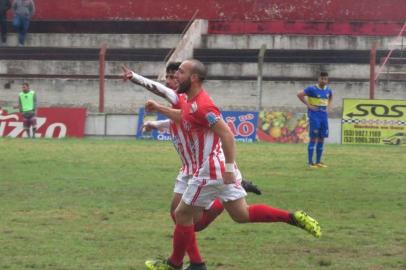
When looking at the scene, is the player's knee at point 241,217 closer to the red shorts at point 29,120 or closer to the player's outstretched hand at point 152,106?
the player's outstretched hand at point 152,106

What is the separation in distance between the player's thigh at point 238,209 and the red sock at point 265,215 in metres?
0.07

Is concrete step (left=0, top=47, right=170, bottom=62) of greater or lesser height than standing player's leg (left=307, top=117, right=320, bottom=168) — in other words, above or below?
above

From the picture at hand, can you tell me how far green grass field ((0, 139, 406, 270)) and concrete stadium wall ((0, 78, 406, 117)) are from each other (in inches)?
466

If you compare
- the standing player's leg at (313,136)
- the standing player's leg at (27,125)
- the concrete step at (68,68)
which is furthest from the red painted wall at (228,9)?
the standing player's leg at (313,136)

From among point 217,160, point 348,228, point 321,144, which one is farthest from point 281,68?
point 217,160

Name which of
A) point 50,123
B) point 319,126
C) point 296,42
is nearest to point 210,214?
point 319,126

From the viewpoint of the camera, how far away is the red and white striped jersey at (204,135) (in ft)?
29.8

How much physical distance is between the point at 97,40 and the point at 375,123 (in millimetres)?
14734

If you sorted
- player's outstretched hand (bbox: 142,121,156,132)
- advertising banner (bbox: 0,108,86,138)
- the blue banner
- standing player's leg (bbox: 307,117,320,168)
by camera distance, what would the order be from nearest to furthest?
player's outstretched hand (bbox: 142,121,156,132)
standing player's leg (bbox: 307,117,320,168)
the blue banner
advertising banner (bbox: 0,108,86,138)

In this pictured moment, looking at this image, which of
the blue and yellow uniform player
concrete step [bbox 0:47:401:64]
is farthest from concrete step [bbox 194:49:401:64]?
the blue and yellow uniform player

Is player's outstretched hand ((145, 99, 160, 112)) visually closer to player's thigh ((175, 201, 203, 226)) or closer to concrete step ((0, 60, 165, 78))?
player's thigh ((175, 201, 203, 226))

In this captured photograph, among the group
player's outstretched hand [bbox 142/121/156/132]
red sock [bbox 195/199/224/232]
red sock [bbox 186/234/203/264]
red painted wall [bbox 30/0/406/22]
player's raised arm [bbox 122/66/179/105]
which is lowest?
red sock [bbox 186/234/203/264]

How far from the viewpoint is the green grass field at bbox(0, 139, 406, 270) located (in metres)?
10.1

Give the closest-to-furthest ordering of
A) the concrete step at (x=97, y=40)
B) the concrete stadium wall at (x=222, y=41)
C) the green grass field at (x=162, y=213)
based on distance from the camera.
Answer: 1. the green grass field at (x=162, y=213)
2. the concrete stadium wall at (x=222, y=41)
3. the concrete step at (x=97, y=40)
